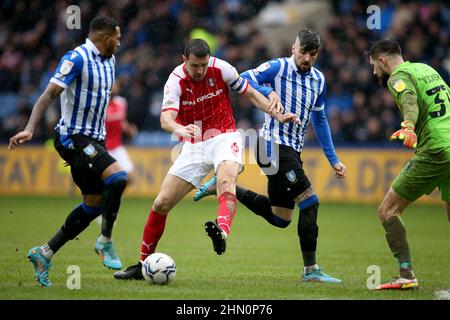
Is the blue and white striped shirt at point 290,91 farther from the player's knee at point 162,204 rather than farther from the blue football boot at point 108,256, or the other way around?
the blue football boot at point 108,256

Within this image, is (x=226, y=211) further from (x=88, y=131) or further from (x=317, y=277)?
(x=88, y=131)

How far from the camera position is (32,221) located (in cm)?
1454

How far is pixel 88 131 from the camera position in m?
8.39

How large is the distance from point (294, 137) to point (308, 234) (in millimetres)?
1061

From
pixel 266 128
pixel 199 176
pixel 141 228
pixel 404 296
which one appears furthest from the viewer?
pixel 141 228

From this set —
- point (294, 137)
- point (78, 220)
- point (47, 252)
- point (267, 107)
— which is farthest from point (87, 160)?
point (294, 137)

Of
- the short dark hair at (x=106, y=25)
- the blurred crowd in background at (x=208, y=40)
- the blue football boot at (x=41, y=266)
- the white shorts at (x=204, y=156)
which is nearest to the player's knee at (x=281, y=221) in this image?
the white shorts at (x=204, y=156)

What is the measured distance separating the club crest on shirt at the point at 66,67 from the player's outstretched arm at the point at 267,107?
5.77 feet

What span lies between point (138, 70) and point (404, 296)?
1491 cm

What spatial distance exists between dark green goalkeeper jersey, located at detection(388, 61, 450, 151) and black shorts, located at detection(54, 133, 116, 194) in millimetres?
2924

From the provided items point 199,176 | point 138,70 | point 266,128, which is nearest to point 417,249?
point 266,128

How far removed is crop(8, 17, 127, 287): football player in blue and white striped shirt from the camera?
817 cm

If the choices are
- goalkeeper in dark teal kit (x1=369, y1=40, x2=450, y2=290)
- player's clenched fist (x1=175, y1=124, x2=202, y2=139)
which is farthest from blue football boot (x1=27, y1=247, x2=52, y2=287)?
goalkeeper in dark teal kit (x1=369, y1=40, x2=450, y2=290)
